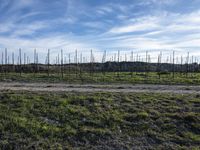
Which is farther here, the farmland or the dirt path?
the dirt path

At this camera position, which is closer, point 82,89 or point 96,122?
point 96,122

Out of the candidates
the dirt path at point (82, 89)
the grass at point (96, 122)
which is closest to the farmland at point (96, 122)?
the grass at point (96, 122)

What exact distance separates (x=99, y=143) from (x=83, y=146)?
1.87 feet

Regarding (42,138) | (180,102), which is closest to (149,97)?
(180,102)

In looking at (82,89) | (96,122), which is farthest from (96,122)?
(82,89)

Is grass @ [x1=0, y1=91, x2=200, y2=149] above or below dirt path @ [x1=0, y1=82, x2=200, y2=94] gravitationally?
below

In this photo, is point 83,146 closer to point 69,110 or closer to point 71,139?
point 71,139

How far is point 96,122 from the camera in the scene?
35.0ft

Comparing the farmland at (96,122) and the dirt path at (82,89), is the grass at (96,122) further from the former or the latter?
the dirt path at (82,89)

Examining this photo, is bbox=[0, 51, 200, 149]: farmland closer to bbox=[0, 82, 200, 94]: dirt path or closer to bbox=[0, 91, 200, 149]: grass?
bbox=[0, 91, 200, 149]: grass

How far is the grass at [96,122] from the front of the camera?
9320mm

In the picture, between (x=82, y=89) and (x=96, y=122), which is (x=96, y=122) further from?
(x=82, y=89)

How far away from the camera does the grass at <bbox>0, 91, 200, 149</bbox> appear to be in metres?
9.32

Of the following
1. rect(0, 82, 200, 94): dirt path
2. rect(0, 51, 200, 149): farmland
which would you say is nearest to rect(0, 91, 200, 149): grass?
rect(0, 51, 200, 149): farmland
